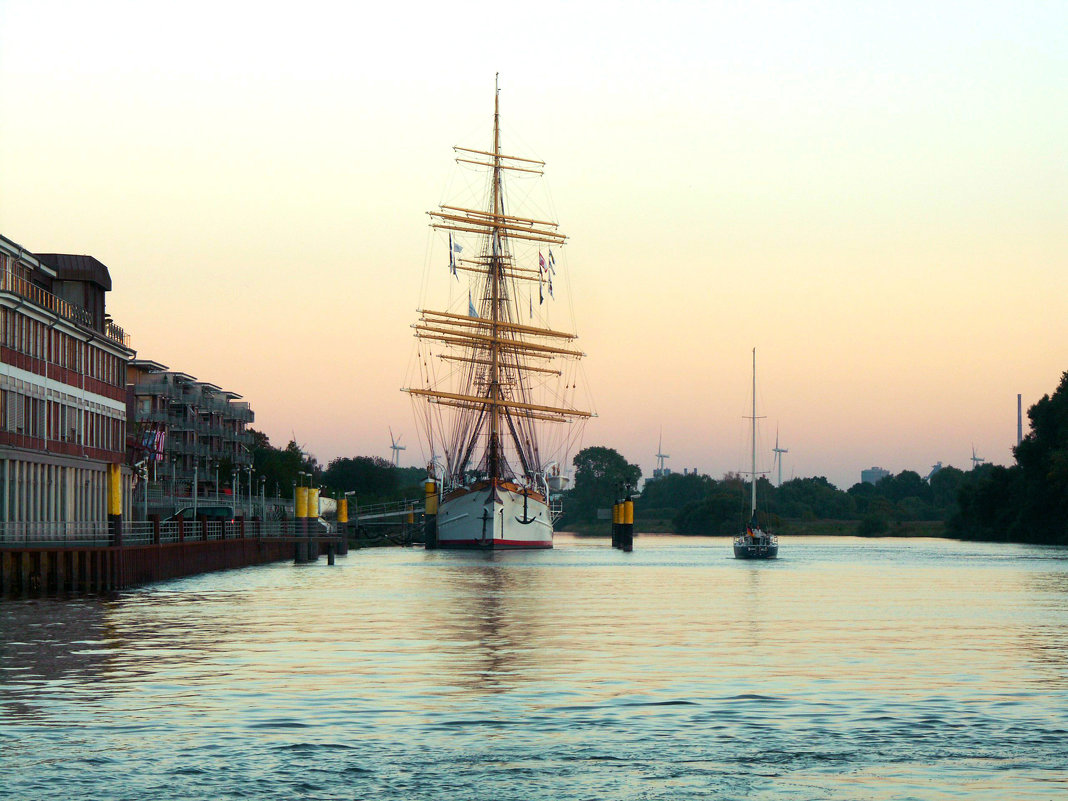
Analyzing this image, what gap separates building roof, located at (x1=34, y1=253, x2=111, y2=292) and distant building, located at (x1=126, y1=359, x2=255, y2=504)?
62.3 m

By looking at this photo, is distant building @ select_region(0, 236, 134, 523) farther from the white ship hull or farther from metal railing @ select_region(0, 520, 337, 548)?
the white ship hull

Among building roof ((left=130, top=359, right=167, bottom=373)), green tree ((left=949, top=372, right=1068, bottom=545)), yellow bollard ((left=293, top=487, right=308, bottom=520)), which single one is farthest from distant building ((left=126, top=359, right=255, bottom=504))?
green tree ((left=949, top=372, right=1068, bottom=545))

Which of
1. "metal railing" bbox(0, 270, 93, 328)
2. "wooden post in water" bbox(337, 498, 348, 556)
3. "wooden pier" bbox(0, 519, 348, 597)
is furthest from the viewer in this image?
"wooden post in water" bbox(337, 498, 348, 556)

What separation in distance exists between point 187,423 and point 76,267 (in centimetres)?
8839

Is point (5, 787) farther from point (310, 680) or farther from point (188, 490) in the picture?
point (188, 490)

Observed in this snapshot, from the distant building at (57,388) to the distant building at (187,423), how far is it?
61.5 m

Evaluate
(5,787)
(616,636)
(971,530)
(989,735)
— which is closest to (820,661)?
(616,636)

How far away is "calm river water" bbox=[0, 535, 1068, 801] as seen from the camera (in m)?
19.8

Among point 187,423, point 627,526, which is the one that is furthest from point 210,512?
point 187,423

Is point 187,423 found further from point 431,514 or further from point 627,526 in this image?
point 627,526

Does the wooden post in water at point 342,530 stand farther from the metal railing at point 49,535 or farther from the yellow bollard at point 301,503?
the metal railing at point 49,535

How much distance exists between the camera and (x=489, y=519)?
145750 mm

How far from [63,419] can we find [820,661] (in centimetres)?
5532

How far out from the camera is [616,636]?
4231 cm
